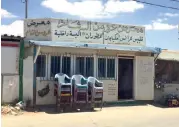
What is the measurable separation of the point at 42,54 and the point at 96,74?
261 centimetres

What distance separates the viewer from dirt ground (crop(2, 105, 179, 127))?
434 inches

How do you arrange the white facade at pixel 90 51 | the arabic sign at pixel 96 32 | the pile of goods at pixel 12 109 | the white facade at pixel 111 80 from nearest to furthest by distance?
the pile of goods at pixel 12 109 → the white facade at pixel 111 80 → the white facade at pixel 90 51 → the arabic sign at pixel 96 32

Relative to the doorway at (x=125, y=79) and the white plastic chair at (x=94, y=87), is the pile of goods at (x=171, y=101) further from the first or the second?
the white plastic chair at (x=94, y=87)

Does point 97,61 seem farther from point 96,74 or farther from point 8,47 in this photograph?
point 8,47

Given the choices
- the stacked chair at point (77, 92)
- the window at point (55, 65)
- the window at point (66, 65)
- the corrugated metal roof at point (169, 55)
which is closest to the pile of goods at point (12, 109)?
the stacked chair at point (77, 92)

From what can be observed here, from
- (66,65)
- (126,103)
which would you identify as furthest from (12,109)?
(126,103)

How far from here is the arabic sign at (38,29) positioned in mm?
14391

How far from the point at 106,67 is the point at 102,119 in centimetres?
396

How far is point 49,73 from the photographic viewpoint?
564 inches

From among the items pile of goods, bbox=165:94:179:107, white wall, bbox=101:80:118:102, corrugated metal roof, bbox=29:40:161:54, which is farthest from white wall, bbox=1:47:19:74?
pile of goods, bbox=165:94:179:107

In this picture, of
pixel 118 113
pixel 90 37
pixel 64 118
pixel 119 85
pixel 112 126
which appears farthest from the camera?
pixel 119 85

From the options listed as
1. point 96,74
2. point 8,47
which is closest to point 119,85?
point 96,74

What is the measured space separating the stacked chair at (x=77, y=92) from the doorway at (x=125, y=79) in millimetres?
2471

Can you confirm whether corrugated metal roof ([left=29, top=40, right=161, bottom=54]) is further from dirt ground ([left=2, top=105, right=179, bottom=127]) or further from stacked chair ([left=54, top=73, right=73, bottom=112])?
dirt ground ([left=2, top=105, right=179, bottom=127])
